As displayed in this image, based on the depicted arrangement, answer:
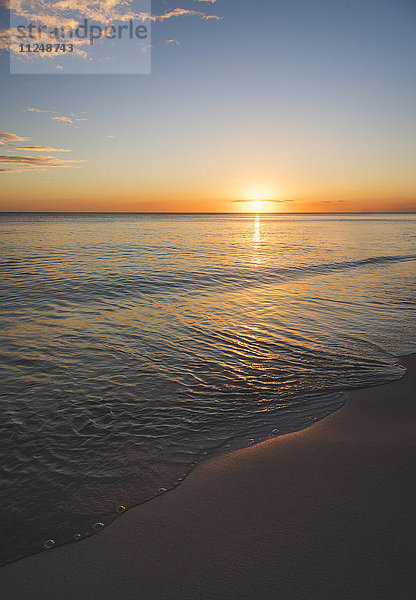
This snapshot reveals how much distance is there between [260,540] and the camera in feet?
9.63

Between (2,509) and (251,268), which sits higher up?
(251,268)

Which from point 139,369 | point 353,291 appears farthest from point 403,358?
point 353,291

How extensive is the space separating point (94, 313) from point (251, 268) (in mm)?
13570

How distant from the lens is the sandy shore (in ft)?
8.33

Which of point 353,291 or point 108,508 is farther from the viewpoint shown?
point 353,291

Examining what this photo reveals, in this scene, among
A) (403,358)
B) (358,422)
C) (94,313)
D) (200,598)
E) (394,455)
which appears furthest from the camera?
(94,313)

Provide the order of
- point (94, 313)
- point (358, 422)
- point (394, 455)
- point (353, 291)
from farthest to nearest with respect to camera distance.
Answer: point (353, 291)
point (94, 313)
point (358, 422)
point (394, 455)

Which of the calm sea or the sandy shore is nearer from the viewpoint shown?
the sandy shore

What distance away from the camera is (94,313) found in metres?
11.5

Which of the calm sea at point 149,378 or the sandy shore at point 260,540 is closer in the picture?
the sandy shore at point 260,540

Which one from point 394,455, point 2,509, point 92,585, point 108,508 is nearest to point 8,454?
point 2,509

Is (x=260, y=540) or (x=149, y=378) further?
(x=149, y=378)

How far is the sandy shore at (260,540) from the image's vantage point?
2.54m

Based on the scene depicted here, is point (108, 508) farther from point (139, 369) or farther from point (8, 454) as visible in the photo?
point (139, 369)
